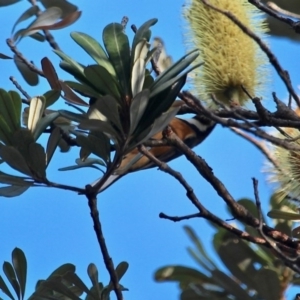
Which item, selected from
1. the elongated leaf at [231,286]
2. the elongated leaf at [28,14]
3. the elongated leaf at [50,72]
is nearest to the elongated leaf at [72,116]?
the elongated leaf at [50,72]

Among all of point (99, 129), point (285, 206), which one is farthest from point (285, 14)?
point (285, 206)

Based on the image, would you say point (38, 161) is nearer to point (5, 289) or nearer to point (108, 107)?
point (108, 107)

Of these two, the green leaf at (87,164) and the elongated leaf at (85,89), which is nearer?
the elongated leaf at (85,89)

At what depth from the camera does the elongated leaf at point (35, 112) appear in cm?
130

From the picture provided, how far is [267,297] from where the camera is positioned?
5.26 ft

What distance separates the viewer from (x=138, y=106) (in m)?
1.21

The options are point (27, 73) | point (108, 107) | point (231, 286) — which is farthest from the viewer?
point (27, 73)

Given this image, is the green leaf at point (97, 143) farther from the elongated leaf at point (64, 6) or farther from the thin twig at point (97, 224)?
the elongated leaf at point (64, 6)

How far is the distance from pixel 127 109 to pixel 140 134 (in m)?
0.05

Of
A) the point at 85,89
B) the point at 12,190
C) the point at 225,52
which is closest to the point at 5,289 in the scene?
the point at 12,190

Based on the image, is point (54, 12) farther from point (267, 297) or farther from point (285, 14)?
point (267, 297)

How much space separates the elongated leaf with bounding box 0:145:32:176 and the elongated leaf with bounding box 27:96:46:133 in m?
0.07

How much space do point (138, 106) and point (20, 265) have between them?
553mm

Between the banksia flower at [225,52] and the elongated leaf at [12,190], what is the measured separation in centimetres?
64
